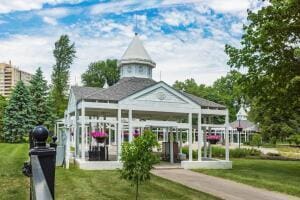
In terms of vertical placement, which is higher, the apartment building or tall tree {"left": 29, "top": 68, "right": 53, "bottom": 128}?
the apartment building

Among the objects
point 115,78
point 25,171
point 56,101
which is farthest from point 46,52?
point 25,171

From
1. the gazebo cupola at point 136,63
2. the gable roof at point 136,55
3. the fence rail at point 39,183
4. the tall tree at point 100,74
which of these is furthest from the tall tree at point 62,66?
the fence rail at point 39,183

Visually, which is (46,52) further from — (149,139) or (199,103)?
(149,139)

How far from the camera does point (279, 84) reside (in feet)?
64.9

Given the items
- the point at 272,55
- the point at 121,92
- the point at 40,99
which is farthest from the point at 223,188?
the point at 40,99

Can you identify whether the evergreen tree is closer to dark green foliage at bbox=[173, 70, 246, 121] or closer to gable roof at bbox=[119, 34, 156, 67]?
gable roof at bbox=[119, 34, 156, 67]

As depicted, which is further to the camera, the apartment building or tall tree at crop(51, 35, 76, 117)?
the apartment building

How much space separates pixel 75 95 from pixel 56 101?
35645 millimetres

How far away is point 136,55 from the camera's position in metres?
25.5

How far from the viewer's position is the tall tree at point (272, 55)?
18.2m

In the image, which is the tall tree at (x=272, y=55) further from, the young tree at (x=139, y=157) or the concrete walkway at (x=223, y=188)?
the young tree at (x=139, y=157)

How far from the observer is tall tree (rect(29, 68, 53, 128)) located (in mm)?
48116

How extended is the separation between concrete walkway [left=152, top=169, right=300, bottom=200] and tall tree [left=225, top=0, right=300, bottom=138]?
5.62 m

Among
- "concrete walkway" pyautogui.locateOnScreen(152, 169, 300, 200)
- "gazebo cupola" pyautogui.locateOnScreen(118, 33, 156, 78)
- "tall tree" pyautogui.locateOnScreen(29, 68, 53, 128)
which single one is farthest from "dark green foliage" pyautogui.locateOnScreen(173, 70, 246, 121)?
"concrete walkway" pyautogui.locateOnScreen(152, 169, 300, 200)
